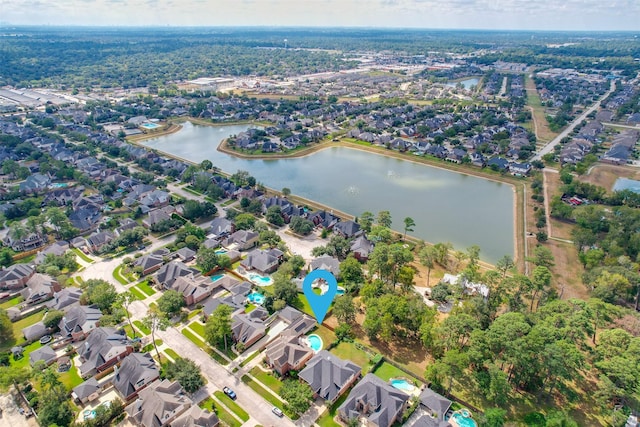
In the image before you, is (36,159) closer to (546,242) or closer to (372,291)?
(372,291)

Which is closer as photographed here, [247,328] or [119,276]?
[247,328]

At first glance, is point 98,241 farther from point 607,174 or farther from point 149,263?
point 607,174

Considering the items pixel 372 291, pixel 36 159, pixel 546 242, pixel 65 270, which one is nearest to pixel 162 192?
pixel 65 270

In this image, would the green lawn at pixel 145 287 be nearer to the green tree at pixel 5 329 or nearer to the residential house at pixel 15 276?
the green tree at pixel 5 329

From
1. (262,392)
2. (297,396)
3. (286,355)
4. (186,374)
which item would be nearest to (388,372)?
(297,396)

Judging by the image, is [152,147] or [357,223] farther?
[152,147]
